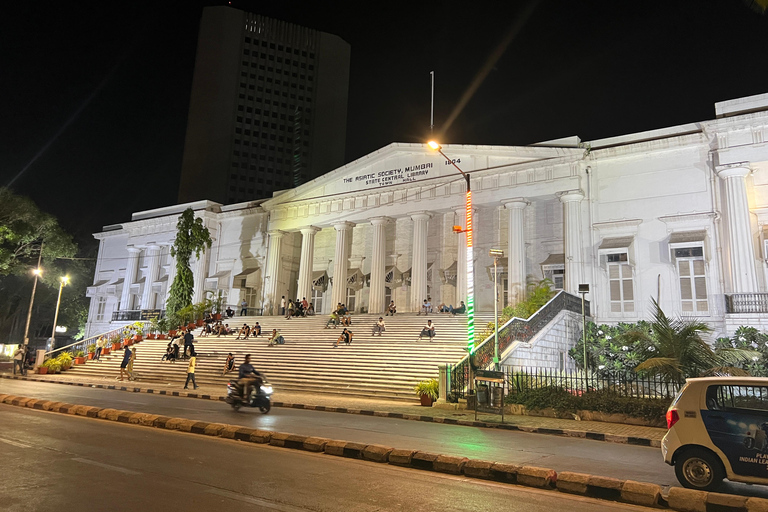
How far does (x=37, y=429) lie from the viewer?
32.6 ft

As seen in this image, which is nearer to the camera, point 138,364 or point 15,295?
point 138,364

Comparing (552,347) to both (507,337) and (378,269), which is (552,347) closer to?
(507,337)

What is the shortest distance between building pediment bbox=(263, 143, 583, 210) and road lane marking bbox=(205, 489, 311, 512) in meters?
27.1

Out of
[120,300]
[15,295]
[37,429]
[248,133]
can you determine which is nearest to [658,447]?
[37,429]

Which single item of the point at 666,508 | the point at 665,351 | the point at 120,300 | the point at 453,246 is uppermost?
the point at 453,246

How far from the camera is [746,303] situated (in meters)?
23.1

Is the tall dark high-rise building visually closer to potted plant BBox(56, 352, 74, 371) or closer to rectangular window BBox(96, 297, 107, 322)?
rectangular window BBox(96, 297, 107, 322)

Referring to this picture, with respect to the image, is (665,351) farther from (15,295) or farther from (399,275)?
(15,295)

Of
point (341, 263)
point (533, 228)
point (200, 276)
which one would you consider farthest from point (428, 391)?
point (200, 276)

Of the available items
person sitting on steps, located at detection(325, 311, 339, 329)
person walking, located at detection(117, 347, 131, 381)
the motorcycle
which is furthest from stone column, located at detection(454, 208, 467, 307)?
the motorcycle

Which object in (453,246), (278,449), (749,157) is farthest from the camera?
(453,246)

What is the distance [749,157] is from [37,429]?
28.8m

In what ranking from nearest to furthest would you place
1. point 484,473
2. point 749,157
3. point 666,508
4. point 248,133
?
1. point 666,508
2. point 484,473
3. point 749,157
4. point 248,133

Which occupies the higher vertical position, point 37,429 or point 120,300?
point 120,300
